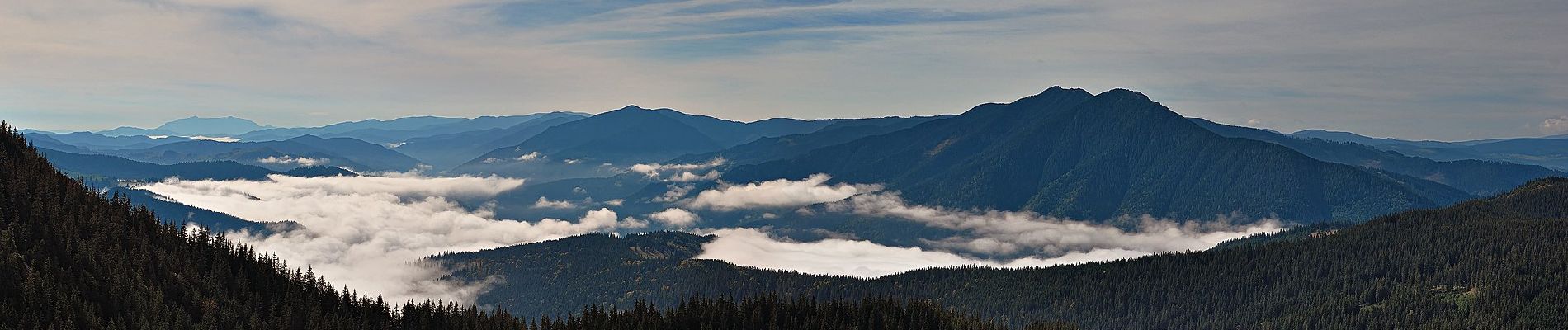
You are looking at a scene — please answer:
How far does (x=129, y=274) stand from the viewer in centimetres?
15588

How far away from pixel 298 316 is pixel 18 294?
38366 mm

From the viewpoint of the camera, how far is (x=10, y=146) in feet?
620

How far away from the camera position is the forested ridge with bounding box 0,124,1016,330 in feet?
461

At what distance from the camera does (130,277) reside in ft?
508

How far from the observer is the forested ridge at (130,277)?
140m

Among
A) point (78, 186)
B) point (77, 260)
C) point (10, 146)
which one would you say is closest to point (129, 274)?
point (77, 260)

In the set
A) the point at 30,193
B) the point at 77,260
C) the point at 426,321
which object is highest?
the point at 30,193

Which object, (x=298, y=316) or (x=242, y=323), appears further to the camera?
(x=298, y=316)

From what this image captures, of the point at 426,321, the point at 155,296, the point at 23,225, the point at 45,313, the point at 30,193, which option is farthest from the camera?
the point at 426,321

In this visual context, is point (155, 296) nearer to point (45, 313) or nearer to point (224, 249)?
point (45, 313)

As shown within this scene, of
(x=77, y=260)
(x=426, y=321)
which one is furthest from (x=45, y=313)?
(x=426, y=321)

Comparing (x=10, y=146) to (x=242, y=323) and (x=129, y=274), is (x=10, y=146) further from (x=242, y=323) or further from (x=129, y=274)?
(x=242, y=323)

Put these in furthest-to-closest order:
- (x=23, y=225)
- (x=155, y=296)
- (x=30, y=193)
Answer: (x=30, y=193) < (x=23, y=225) < (x=155, y=296)

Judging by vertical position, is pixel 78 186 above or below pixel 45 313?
above
